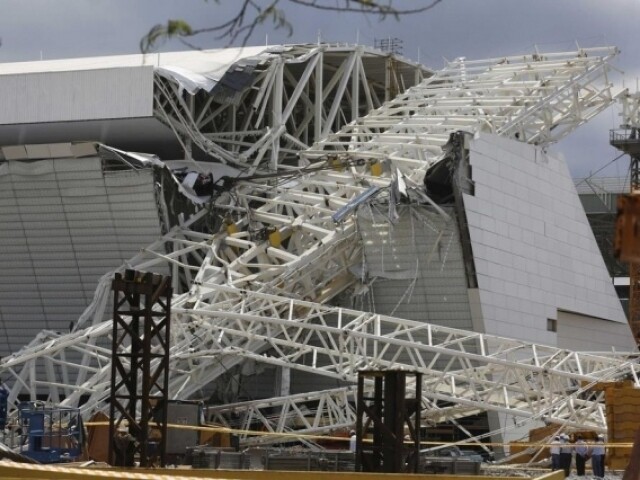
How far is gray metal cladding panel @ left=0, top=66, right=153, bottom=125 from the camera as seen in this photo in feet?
202

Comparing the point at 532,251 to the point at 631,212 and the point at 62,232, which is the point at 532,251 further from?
the point at 631,212

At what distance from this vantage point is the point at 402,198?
57.2 m

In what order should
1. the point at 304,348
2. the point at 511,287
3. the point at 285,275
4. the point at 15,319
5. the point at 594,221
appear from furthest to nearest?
the point at 594,221 < the point at 15,319 < the point at 511,287 < the point at 285,275 < the point at 304,348

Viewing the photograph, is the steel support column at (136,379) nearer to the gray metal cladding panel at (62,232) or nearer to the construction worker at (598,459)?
the construction worker at (598,459)

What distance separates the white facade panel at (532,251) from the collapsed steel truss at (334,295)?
5.84 ft

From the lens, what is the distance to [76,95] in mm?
62406

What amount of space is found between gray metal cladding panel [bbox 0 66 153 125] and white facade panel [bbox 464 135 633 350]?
1404cm

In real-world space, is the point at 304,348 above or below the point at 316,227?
below

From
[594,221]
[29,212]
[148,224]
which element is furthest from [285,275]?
[594,221]

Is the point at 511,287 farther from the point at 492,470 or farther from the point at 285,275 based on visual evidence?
the point at 492,470

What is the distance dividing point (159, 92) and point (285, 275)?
11291 millimetres

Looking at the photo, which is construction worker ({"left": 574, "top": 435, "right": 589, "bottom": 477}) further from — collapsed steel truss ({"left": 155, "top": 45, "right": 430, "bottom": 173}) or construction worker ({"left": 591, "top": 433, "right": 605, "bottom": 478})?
collapsed steel truss ({"left": 155, "top": 45, "right": 430, "bottom": 173})

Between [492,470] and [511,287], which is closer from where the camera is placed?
[492,470]

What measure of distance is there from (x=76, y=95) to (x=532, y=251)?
20098mm
